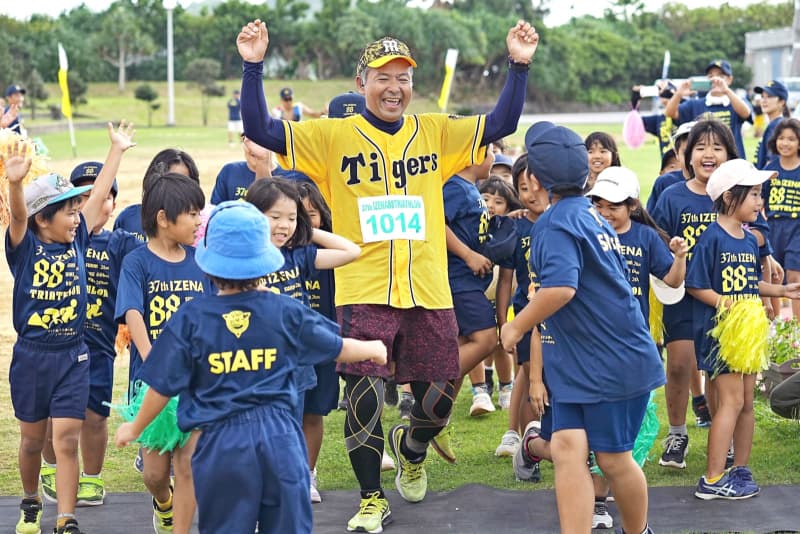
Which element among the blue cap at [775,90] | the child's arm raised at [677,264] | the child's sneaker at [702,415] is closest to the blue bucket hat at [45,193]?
the child's arm raised at [677,264]

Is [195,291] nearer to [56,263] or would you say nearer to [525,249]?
[56,263]

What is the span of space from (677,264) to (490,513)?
Answer: 4.71ft

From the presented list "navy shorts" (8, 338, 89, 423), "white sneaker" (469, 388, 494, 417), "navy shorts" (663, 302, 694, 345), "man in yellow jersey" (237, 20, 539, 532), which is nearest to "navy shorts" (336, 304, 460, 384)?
"man in yellow jersey" (237, 20, 539, 532)

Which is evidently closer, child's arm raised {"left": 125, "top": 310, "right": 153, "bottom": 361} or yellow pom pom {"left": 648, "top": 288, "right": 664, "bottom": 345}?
child's arm raised {"left": 125, "top": 310, "right": 153, "bottom": 361}

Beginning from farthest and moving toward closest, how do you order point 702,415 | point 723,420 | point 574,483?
1. point 702,415
2. point 723,420
3. point 574,483

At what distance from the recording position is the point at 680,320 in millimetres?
5957

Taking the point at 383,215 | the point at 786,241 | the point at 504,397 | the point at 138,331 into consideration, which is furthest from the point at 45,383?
the point at 786,241

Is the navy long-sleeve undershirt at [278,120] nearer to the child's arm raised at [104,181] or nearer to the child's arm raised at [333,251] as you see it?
the child's arm raised at [333,251]

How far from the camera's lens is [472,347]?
624 centimetres

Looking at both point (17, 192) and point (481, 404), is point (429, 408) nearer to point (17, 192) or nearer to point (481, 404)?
point (481, 404)

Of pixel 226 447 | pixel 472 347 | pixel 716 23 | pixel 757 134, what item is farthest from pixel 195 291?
pixel 716 23

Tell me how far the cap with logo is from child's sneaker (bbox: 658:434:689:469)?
2421 mm

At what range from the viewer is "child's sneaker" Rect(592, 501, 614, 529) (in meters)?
5.15

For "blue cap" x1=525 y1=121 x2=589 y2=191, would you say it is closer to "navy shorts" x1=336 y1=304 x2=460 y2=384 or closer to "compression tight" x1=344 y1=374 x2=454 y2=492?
"navy shorts" x1=336 y1=304 x2=460 y2=384
